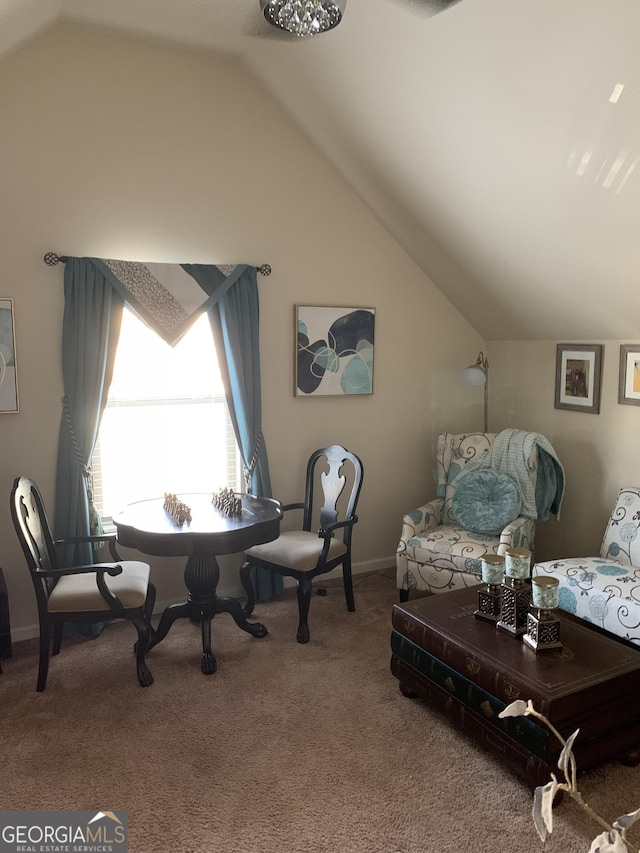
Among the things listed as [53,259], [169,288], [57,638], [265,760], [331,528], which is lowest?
[265,760]

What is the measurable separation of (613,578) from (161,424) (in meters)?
2.59

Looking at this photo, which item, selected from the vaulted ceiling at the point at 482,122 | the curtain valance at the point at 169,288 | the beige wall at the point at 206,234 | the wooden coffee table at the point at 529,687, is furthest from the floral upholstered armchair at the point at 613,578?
the curtain valance at the point at 169,288

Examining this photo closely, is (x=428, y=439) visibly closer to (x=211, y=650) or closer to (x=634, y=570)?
(x=634, y=570)

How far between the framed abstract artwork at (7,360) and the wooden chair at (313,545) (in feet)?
4.92

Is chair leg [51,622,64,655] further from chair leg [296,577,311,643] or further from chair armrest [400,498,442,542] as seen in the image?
chair armrest [400,498,442,542]

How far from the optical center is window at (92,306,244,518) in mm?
3688

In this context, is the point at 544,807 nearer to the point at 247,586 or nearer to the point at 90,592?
the point at 90,592

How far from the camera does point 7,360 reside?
3312 mm

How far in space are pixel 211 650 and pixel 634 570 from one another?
217 centimetres

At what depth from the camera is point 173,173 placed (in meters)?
3.61

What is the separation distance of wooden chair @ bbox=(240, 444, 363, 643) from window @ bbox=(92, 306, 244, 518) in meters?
0.53

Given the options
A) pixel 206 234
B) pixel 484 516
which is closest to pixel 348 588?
pixel 484 516

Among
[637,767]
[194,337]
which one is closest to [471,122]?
[194,337]

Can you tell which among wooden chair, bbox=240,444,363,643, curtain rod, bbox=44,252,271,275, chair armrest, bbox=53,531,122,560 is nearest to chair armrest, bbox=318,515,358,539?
wooden chair, bbox=240,444,363,643
